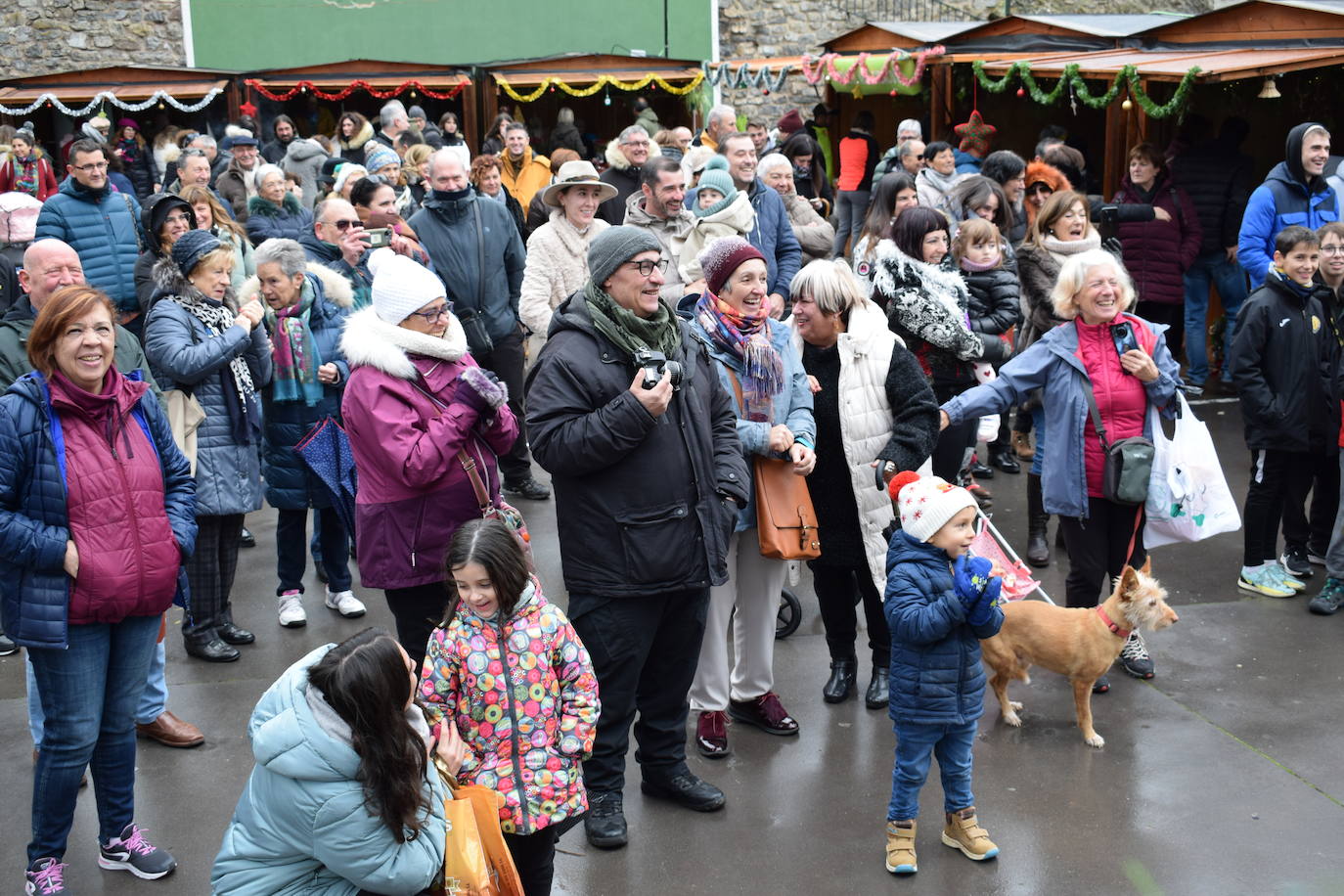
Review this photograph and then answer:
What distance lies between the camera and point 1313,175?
28.3 feet

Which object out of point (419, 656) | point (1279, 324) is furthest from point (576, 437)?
point (1279, 324)

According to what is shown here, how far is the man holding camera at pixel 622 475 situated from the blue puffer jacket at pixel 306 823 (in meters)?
1.33

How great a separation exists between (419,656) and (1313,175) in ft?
22.6

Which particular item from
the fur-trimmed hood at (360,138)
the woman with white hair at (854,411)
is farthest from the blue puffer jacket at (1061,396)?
the fur-trimmed hood at (360,138)

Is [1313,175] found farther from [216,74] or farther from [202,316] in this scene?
[216,74]

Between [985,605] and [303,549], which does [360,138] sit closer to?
[303,549]

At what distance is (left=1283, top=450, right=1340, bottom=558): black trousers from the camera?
6750 millimetres

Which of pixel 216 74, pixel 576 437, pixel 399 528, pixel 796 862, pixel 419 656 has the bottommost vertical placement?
pixel 796 862

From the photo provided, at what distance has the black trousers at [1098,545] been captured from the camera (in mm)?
5625

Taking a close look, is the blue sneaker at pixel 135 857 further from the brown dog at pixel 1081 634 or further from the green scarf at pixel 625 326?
the brown dog at pixel 1081 634

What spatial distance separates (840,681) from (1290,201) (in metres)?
5.14

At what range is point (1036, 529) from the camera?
715 centimetres

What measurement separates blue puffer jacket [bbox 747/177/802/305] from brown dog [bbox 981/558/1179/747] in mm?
2720

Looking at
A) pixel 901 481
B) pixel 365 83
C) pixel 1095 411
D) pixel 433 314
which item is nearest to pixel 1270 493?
pixel 1095 411
